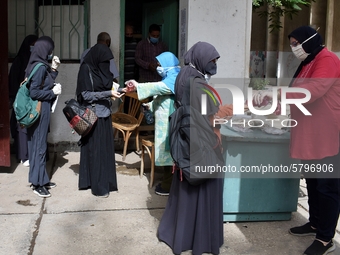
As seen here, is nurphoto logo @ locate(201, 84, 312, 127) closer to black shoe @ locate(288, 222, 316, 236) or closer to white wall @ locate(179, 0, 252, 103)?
black shoe @ locate(288, 222, 316, 236)

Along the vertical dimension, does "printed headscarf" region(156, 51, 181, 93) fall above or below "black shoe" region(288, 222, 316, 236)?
above

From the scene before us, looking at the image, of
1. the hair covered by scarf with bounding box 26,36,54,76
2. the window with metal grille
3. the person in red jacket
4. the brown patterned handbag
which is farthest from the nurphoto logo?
the window with metal grille

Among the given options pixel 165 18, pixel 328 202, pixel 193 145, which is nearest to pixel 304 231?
pixel 328 202

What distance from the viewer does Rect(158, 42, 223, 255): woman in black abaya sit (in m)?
4.05

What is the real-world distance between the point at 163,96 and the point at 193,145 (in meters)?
1.35

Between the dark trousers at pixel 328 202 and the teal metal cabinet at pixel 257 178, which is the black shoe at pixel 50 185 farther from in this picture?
the dark trousers at pixel 328 202

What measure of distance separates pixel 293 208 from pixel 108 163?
196 cm

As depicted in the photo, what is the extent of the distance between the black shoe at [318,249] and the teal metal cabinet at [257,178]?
2.11 feet

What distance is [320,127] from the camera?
4.04 metres

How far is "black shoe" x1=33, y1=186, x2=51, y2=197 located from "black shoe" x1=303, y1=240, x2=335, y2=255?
108 inches

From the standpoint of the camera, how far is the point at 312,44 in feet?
13.5

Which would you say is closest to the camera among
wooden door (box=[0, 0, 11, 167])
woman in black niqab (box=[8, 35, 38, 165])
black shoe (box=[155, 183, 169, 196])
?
black shoe (box=[155, 183, 169, 196])

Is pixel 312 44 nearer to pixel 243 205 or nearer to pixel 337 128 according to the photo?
pixel 337 128

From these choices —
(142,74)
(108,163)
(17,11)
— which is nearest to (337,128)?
(108,163)
